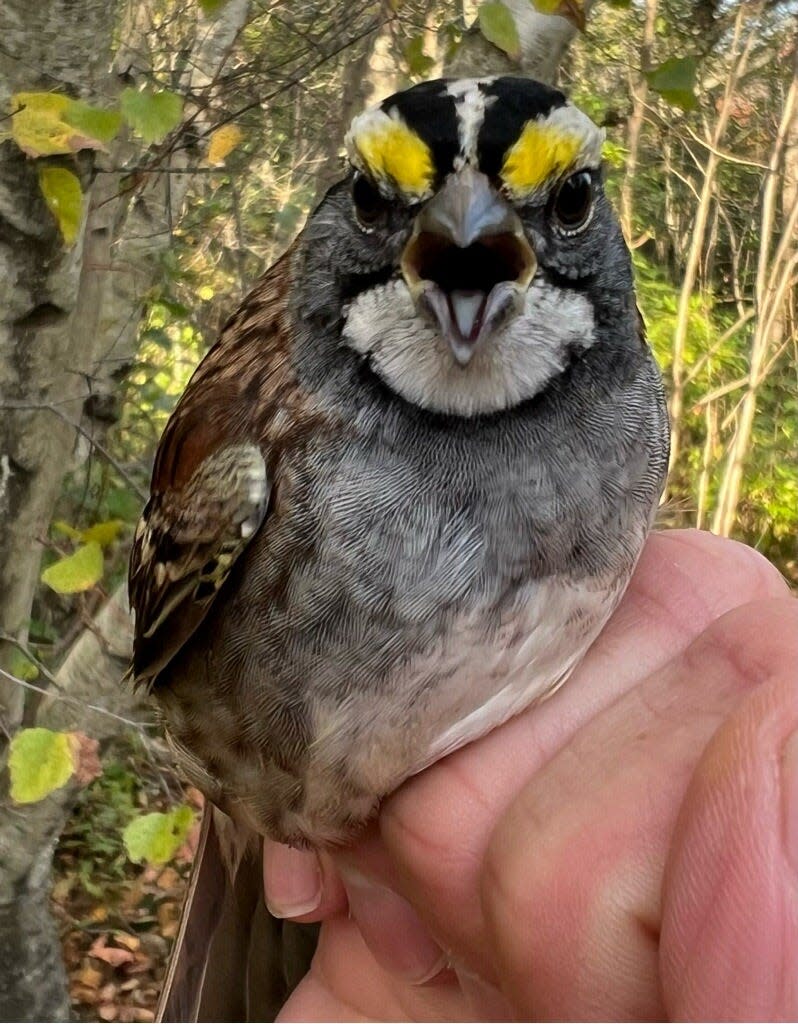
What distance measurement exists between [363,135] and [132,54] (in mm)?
2324

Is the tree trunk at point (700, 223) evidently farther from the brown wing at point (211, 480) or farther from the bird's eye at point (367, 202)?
the bird's eye at point (367, 202)

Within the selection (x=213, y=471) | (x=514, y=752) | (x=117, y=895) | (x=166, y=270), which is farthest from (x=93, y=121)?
(x=117, y=895)

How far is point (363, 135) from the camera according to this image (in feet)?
4.33

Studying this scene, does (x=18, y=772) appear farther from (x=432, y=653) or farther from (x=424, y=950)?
(x=432, y=653)

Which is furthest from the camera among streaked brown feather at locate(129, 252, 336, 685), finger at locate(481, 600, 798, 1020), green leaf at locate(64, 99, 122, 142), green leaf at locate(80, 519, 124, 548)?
green leaf at locate(80, 519, 124, 548)

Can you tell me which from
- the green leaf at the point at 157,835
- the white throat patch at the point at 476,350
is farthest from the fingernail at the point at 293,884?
the white throat patch at the point at 476,350

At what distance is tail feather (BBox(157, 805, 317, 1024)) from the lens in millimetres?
2170

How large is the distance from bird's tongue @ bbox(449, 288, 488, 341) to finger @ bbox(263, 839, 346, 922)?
122 centimetres

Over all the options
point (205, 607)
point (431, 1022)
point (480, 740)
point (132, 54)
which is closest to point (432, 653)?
point (480, 740)

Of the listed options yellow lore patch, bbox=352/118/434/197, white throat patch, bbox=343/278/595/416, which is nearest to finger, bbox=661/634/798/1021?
white throat patch, bbox=343/278/595/416

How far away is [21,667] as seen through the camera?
2920mm

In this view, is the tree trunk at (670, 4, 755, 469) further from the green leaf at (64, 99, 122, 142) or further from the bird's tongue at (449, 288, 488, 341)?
the bird's tongue at (449, 288, 488, 341)

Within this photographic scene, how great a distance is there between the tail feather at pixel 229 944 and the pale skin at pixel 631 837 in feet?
1.64

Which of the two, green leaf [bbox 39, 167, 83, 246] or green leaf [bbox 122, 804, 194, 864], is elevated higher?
green leaf [bbox 39, 167, 83, 246]
